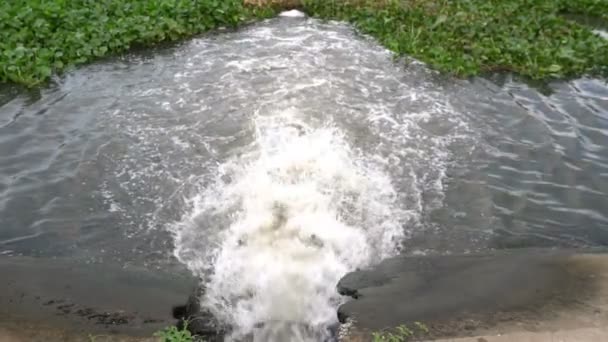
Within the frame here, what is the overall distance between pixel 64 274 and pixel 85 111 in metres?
4.00

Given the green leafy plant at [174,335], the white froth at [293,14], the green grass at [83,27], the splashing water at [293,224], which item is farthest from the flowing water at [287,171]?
the white froth at [293,14]

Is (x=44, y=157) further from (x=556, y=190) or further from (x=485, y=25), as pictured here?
(x=485, y=25)

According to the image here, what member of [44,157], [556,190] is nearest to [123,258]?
[44,157]

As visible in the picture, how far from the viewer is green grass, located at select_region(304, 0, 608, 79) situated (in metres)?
10.2

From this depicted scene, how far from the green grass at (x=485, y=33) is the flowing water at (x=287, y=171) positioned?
56 cm

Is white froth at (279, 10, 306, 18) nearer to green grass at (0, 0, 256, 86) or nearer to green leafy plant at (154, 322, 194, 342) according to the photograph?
green grass at (0, 0, 256, 86)

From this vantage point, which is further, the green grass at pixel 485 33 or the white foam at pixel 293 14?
the white foam at pixel 293 14

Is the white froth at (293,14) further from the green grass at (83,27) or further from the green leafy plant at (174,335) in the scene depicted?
the green leafy plant at (174,335)

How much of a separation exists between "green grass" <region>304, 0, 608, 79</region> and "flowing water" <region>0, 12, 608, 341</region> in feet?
1.83

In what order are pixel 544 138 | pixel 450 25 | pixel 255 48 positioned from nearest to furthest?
pixel 544 138 → pixel 255 48 → pixel 450 25

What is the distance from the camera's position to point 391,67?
1024cm

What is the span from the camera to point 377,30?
12.0 meters

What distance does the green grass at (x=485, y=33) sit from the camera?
33.6ft

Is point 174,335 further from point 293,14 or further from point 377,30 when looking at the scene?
point 293,14
